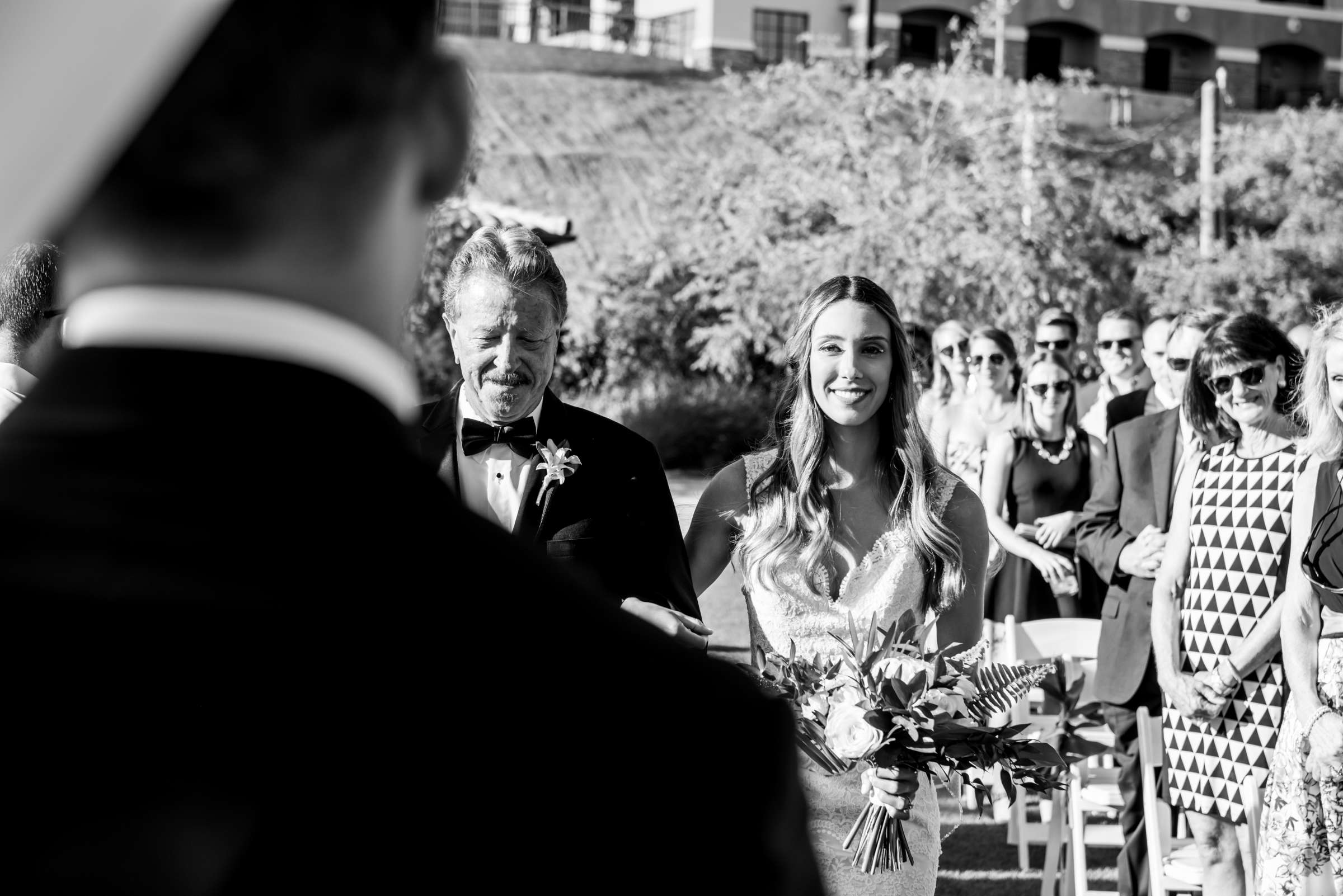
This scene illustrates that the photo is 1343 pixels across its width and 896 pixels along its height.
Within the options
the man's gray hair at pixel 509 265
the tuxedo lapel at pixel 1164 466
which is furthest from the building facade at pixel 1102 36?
the man's gray hair at pixel 509 265

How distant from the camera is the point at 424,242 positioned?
3.33 ft

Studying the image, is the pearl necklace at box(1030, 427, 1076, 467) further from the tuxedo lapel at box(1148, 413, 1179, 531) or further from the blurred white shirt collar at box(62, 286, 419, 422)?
the blurred white shirt collar at box(62, 286, 419, 422)

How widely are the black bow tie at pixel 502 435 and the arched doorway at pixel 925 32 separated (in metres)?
50.3

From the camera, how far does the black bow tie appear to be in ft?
11.8

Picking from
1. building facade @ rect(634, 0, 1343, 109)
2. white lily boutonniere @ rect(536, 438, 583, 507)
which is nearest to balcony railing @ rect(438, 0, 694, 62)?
building facade @ rect(634, 0, 1343, 109)

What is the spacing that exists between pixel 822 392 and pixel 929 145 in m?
24.4

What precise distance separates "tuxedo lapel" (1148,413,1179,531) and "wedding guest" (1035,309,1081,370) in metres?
1.95

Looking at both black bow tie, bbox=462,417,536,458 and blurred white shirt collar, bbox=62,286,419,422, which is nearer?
blurred white shirt collar, bbox=62,286,419,422

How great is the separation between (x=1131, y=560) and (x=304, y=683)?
5.62 meters

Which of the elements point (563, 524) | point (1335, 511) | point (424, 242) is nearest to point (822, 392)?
point (563, 524)

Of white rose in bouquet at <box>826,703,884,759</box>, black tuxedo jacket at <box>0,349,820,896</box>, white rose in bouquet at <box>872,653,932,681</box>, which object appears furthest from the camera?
white rose in bouquet at <box>872,653,932,681</box>

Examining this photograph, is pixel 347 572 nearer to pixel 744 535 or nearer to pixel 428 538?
pixel 428 538

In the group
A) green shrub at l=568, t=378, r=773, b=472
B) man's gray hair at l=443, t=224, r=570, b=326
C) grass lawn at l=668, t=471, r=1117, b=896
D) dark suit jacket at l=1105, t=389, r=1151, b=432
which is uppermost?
man's gray hair at l=443, t=224, r=570, b=326

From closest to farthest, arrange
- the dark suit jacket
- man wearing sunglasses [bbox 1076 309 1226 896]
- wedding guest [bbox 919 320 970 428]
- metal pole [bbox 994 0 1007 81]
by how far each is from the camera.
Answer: man wearing sunglasses [bbox 1076 309 1226 896], the dark suit jacket, wedding guest [bbox 919 320 970 428], metal pole [bbox 994 0 1007 81]
